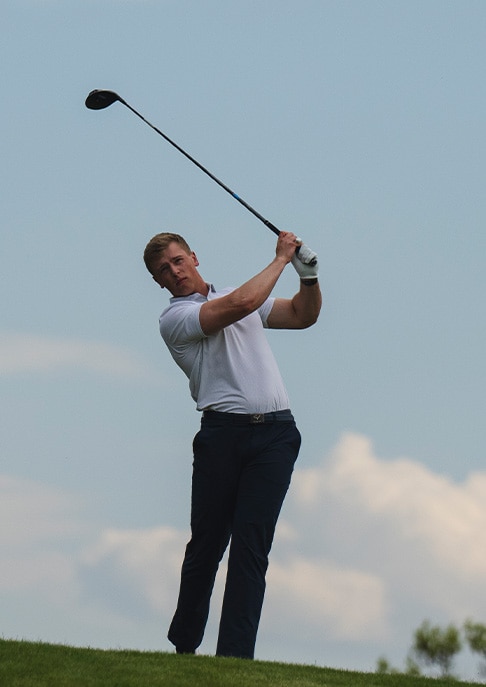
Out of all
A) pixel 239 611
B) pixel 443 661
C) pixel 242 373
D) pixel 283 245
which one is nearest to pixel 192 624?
pixel 239 611

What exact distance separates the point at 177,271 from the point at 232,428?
112cm

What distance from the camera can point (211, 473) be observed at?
286 inches

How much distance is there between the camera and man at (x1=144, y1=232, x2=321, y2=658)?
7188mm

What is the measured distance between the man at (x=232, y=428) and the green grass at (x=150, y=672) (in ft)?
1.53

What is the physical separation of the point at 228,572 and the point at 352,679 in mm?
1035

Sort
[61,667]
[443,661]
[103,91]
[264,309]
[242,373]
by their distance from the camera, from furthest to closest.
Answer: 1. [443,661]
2. [103,91]
3. [264,309]
4. [242,373]
5. [61,667]

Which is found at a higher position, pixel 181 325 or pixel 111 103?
pixel 111 103

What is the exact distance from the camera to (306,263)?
738 cm

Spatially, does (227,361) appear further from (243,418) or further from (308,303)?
(308,303)

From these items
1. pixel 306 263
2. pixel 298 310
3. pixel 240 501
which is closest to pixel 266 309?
pixel 298 310

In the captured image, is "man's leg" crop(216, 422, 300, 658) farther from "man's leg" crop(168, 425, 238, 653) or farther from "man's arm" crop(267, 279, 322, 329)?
"man's arm" crop(267, 279, 322, 329)

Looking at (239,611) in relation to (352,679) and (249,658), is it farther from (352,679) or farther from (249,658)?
(352,679)

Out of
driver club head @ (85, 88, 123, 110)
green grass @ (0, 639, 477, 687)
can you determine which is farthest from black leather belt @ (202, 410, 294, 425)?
driver club head @ (85, 88, 123, 110)

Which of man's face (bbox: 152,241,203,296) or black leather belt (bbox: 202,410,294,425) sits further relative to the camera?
man's face (bbox: 152,241,203,296)
